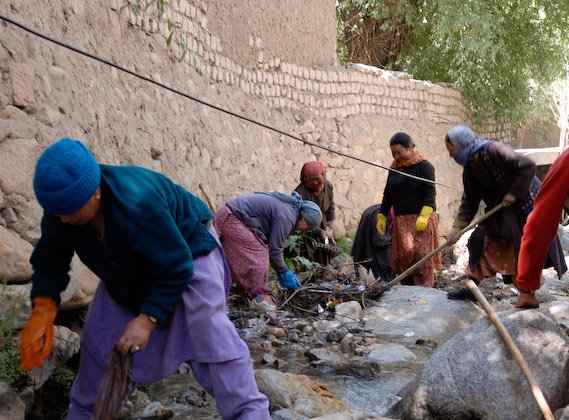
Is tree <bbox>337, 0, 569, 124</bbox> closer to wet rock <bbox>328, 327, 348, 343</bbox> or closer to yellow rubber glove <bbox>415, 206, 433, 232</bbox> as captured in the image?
yellow rubber glove <bbox>415, 206, 433, 232</bbox>

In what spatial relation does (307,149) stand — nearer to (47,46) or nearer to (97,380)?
(47,46)

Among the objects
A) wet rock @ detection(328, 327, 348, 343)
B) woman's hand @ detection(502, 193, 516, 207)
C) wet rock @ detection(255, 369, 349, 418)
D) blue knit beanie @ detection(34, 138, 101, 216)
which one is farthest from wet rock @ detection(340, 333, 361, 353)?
blue knit beanie @ detection(34, 138, 101, 216)

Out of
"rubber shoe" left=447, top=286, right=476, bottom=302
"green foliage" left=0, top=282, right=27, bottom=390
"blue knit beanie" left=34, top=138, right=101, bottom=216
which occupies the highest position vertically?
"blue knit beanie" left=34, top=138, right=101, bottom=216

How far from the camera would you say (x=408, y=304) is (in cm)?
573

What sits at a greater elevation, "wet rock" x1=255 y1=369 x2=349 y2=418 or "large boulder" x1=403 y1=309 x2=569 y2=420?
"large boulder" x1=403 y1=309 x2=569 y2=420

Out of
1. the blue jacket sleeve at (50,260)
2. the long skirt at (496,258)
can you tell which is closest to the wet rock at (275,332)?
the long skirt at (496,258)

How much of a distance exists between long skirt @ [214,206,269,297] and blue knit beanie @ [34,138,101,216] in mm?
3237

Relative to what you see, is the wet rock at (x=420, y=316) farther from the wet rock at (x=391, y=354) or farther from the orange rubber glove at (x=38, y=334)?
the orange rubber glove at (x=38, y=334)

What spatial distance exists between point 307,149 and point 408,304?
3472 mm

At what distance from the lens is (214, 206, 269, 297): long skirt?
5.38 m

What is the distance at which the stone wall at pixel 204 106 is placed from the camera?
11.8 ft

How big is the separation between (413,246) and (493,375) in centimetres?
331

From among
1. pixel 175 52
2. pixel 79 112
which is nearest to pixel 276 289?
pixel 175 52

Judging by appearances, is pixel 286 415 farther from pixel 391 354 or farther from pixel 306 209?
pixel 306 209
